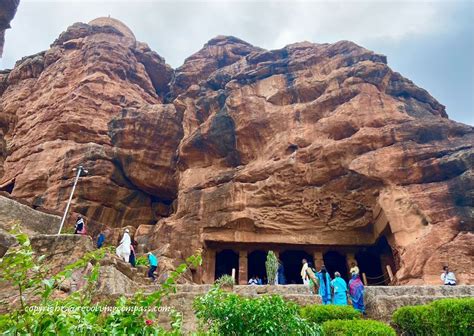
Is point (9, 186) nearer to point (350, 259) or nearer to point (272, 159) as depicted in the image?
point (272, 159)

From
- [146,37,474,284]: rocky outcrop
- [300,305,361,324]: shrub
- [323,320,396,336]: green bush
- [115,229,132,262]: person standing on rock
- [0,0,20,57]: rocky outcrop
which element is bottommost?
[323,320,396,336]: green bush

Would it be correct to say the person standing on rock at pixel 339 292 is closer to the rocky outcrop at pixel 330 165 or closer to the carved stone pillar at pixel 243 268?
the rocky outcrop at pixel 330 165

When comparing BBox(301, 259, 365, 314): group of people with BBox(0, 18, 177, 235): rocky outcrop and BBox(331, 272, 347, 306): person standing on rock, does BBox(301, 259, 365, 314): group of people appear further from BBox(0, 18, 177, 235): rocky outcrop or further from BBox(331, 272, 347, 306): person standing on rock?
BBox(0, 18, 177, 235): rocky outcrop

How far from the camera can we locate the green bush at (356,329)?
5518 mm

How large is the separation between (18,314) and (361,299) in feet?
27.8

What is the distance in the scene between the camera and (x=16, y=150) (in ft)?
100

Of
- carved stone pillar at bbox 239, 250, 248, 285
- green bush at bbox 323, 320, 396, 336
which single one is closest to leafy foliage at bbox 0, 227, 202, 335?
green bush at bbox 323, 320, 396, 336

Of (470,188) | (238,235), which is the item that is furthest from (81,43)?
(470,188)

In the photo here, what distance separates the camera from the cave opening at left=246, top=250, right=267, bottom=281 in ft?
76.3

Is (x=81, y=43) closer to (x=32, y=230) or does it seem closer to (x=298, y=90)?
(x=298, y=90)

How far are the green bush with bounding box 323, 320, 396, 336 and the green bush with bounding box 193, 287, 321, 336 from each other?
473 mm

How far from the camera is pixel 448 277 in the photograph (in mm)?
12883

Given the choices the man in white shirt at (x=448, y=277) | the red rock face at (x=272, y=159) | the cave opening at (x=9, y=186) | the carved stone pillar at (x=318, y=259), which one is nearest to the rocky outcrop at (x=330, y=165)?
the red rock face at (x=272, y=159)

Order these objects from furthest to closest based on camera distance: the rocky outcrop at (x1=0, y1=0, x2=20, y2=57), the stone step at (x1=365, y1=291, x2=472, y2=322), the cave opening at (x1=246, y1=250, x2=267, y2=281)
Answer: the cave opening at (x1=246, y1=250, x2=267, y2=281) < the rocky outcrop at (x1=0, y1=0, x2=20, y2=57) < the stone step at (x1=365, y1=291, x2=472, y2=322)
